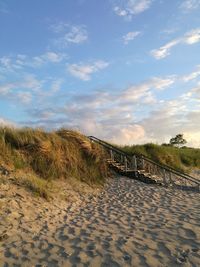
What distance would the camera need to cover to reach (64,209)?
1147 cm

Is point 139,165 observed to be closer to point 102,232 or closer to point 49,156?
point 49,156

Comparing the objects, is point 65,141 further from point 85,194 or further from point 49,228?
point 49,228

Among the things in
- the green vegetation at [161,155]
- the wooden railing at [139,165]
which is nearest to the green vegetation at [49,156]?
the wooden railing at [139,165]

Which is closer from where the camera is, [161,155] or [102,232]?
[102,232]

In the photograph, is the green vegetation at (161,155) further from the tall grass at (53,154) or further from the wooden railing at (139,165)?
the tall grass at (53,154)

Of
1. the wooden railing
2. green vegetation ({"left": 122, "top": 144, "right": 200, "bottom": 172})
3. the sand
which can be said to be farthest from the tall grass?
green vegetation ({"left": 122, "top": 144, "right": 200, "bottom": 172})

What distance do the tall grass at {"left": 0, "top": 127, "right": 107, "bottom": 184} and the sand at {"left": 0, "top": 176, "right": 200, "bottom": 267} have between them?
2434 mm

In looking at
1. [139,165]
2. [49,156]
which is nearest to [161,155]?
[139,165]

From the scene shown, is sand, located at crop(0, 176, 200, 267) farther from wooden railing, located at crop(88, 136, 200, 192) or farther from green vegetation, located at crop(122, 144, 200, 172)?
green vegetation, located at crop(122, 144, 200, 172)

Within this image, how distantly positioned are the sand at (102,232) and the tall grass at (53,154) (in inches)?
95.8

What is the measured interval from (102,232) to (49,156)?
22.6 ft

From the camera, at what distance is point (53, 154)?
1564 cm

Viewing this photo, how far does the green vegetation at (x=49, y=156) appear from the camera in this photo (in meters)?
14.0

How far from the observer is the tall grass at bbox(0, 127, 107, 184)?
14484 mm
